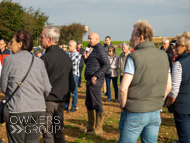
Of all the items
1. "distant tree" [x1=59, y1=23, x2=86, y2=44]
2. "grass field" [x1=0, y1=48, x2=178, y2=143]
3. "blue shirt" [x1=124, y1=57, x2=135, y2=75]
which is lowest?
"grass field" [x1=0, y1=48, x2=178, y2=143]

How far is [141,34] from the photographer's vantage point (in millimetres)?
3057

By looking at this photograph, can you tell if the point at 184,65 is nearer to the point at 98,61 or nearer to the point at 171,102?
the point at 171,102

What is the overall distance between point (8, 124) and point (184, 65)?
2.70 m

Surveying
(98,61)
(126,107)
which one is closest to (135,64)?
(126,107)

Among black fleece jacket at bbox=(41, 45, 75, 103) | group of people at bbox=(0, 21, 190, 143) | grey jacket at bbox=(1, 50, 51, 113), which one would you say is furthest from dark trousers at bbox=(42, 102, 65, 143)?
grey jacket at bbox=(1, 50, 51, 113)

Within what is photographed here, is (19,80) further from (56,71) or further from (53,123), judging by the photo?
(53,123)

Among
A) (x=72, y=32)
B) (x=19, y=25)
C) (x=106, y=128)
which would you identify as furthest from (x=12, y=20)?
(x=106, y=128)

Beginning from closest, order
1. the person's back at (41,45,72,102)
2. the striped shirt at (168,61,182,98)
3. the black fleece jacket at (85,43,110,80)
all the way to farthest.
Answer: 1. the striped shirt at (168,61,182,98)
2. the person's back at (41,45,72,102)
3. the black fleece jacket at (85,43,110,80)

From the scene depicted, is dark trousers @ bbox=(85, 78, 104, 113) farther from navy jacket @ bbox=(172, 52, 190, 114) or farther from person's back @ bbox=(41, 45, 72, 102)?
navy jacket @ bbox=(172, 52, 190, 114)

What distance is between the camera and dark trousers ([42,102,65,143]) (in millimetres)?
4035

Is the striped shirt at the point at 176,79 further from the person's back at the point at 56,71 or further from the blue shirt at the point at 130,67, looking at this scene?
the person's back at the point at 56,71

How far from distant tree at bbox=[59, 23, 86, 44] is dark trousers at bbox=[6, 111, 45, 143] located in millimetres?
65920

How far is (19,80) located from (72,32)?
68.1m

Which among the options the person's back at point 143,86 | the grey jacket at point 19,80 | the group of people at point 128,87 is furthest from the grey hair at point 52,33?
the person's back at point 143,86
